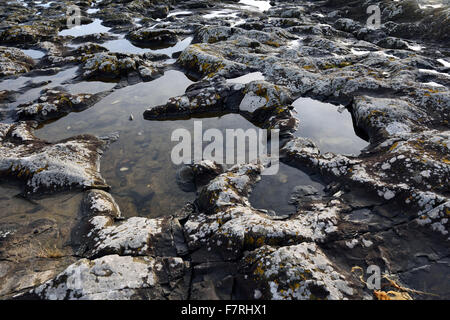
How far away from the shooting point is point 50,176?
9.62 meters

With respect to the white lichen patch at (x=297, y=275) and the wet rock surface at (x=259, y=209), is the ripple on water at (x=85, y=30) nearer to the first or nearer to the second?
the wet rock surface at (x=259, y=209)

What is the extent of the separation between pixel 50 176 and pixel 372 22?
40.5 metres

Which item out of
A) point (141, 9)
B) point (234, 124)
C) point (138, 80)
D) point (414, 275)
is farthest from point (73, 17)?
point (414, 275)

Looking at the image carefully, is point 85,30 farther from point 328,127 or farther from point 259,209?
point 259,209

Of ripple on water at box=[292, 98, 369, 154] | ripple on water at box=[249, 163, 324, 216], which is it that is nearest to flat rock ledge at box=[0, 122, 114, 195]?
ripple on water at box=[249, 163, 324, 216]

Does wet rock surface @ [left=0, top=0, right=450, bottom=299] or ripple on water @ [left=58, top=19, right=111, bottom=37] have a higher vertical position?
wet rock surface @ [left=0, top=0, right=450, bottom=299]

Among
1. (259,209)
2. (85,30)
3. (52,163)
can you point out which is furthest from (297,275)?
(85,30)

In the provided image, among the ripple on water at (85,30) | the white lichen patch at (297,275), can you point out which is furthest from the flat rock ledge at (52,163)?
the ripple on water at (85,30)

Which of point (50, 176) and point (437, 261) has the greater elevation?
point (437, 261)

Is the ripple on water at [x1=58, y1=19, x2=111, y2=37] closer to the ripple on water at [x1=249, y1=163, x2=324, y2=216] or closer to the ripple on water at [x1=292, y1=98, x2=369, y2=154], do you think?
the ripple on water at [x1=292, y1=98, x2=369, y2=154]

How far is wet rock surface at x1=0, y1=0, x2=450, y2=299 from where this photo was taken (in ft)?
19.8

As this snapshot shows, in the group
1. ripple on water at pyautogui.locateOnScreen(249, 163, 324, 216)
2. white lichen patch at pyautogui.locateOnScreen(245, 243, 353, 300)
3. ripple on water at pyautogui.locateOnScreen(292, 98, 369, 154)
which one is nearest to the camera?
white lichen patch at pyautogui.locateOnScreen(245, 243, 353, 300)
